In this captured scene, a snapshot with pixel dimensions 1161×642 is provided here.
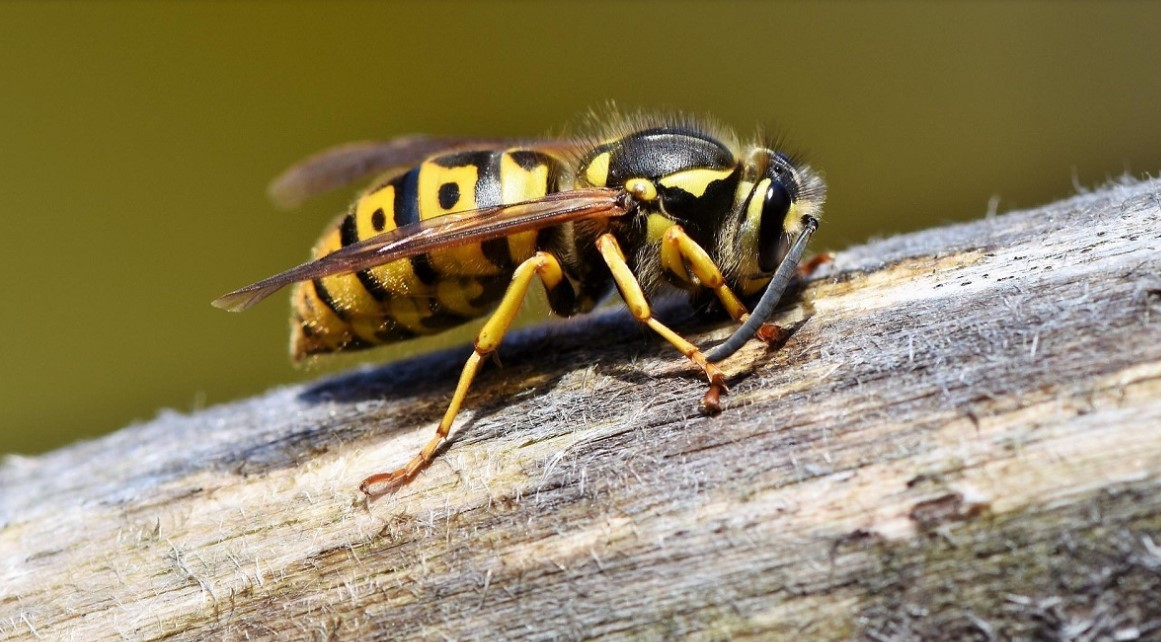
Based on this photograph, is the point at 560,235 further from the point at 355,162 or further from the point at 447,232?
the point at 355,162

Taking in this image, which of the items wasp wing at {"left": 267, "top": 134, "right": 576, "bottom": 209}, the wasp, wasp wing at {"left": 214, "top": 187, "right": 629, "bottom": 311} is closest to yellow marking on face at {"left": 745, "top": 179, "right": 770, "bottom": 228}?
the wasp


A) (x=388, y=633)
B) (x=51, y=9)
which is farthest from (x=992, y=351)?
(x=51, y=9)

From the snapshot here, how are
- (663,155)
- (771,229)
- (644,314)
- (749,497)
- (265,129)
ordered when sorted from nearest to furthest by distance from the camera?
(749,497) < (644,314) < (771,229) < (663,155) < (265,129)

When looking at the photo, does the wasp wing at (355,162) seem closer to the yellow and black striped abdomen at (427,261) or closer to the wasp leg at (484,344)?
the yellow and black striped abdomen at (427,261)

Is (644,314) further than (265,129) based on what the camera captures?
No

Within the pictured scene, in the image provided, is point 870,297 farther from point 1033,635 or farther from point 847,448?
point 1033,635

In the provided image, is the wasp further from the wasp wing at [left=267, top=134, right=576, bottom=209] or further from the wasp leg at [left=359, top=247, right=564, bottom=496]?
the wasp wing at [left=267, top=134, right=576, bottom=209]

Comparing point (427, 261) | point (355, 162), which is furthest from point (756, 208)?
point (355, 162)
